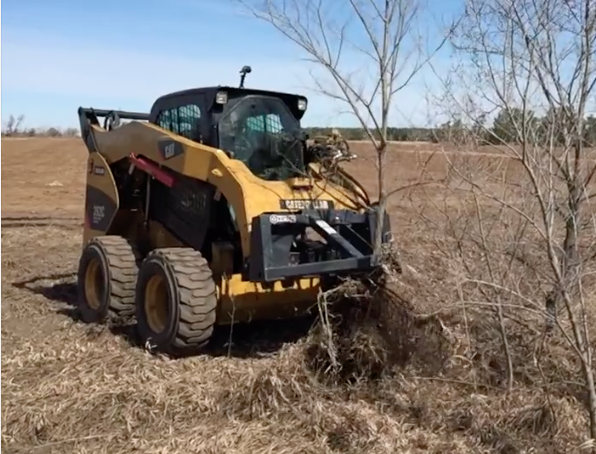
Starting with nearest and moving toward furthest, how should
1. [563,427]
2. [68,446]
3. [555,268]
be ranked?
1. [555,268]
2. [563,427]
3. [68,446]

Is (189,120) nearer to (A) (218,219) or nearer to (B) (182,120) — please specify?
(B) (182,120)

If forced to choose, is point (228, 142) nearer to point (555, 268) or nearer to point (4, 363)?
point (4, 363)

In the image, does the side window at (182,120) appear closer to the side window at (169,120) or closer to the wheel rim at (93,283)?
the side window at (169,120)

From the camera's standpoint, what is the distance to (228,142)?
23.1 feet

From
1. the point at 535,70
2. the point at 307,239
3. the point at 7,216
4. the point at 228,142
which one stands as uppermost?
the point at 535,70

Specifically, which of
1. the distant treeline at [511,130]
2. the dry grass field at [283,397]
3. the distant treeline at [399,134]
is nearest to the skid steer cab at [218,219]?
the distant treeline at [399,134]

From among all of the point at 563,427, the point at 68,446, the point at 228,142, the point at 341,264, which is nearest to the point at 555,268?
the point at 563,427

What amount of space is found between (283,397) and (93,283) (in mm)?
3498

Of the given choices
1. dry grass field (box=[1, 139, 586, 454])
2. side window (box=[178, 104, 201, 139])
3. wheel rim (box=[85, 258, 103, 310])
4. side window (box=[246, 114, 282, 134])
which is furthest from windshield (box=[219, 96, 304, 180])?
wheel rim (box=[85, 258, 103, 310])

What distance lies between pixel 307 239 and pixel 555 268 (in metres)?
3.02

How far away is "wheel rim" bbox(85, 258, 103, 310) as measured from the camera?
311 inches

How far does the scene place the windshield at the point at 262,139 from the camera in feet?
23.2

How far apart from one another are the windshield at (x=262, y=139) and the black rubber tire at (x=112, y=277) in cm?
154

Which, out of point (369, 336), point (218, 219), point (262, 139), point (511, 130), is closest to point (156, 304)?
point (218, 219)
